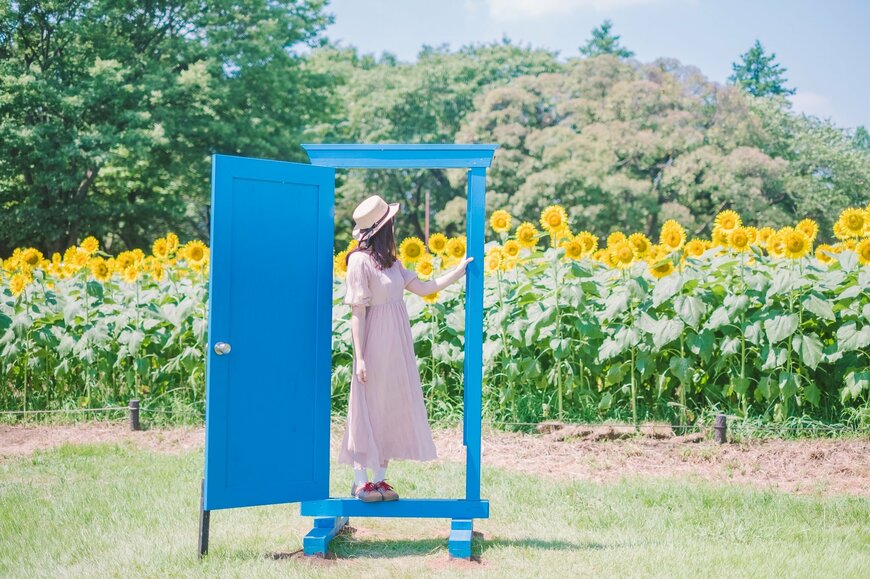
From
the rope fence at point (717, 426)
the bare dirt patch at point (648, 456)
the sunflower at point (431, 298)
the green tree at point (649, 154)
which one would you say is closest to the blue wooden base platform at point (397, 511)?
the bare dirt patch at point (648, 456)

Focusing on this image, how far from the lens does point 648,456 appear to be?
6.34 m

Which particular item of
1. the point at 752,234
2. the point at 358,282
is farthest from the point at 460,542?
the point at 752,234

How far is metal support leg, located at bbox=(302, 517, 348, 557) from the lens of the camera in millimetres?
4367

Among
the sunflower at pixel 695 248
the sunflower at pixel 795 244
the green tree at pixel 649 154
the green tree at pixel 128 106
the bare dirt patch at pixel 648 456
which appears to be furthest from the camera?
the green tree at pixel 649 154

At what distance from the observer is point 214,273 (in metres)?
4.21

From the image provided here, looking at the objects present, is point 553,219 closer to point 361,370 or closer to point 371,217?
point 371,217

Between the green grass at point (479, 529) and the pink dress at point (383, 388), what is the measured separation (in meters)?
0.53

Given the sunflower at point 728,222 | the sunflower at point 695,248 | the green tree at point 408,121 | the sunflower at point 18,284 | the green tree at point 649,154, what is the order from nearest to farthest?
the sunflower at point 728,222, the sunflower at point 695,248, the sunflower at point 18,284, the green tree at point 649,154, the green tree at point 408,121

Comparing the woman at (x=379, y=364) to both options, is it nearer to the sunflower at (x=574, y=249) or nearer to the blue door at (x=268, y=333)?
the blue door at (x=268, y=333)

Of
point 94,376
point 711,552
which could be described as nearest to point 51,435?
point 94,376

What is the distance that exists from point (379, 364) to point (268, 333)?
1.90 feet

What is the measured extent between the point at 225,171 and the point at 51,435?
13.8ft

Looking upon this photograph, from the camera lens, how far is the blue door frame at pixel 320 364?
4230 mm

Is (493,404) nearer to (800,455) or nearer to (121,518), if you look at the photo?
(800,455)
